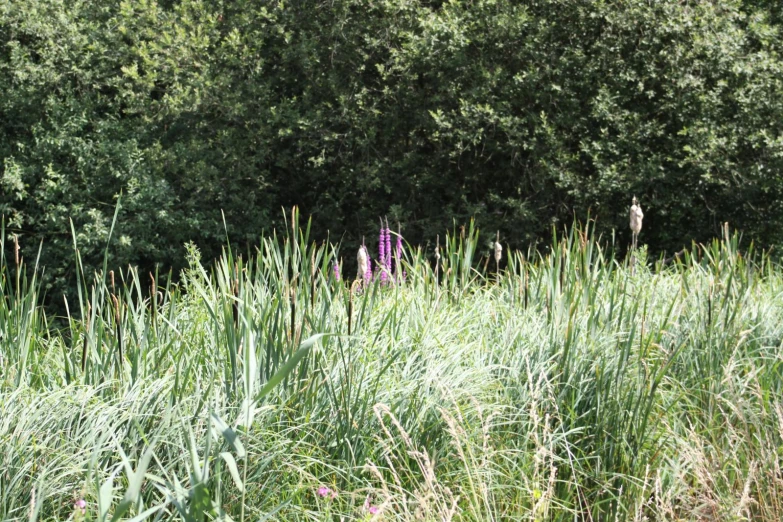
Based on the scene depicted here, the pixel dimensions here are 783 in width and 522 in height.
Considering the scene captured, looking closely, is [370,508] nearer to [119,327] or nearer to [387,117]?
[119,327]

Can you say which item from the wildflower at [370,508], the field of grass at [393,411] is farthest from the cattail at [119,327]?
the wildflower at [370,508]

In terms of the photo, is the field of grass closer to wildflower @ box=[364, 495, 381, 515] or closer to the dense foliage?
wildflower @ box=[364, 495, 381, 515]

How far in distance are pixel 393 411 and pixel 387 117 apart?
6527 millimetres

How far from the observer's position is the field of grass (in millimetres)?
2477

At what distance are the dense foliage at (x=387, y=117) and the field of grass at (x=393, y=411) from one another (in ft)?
16.5

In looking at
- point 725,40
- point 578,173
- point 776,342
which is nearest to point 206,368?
point 776,342

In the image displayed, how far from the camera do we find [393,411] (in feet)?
9.21

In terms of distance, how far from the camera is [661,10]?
8.30 m

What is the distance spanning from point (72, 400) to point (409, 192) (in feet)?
22.3

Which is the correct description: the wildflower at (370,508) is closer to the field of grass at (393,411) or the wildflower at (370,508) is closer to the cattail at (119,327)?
the field of grass at (393,411)

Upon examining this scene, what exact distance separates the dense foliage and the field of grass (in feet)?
16.5

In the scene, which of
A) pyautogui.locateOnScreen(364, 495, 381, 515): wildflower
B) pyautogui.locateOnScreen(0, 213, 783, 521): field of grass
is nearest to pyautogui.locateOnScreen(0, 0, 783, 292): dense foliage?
pyautogui.locateOnScreen(0, 213, 783, 521): field of grass

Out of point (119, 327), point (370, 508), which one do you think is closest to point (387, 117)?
point (119, 327)

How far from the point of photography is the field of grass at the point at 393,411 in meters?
2.48
